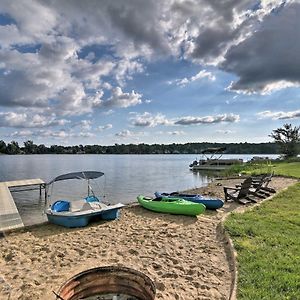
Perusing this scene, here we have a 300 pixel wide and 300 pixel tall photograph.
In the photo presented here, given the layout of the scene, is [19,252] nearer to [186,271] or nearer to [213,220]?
[186,271]

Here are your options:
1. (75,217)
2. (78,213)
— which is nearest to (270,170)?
(78,213)

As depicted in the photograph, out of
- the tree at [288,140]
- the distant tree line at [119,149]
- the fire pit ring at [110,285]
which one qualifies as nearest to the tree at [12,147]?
the distant tree line at [119,149]

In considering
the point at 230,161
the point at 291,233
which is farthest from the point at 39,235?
the point at 230,161

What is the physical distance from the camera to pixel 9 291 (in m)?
5.55

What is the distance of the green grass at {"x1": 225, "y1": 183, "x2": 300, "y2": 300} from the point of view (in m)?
4.89

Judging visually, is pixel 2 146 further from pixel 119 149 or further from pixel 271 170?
pixel 271 170

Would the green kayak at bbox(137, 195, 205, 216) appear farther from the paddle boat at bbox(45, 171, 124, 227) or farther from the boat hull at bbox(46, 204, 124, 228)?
the boat hull at bbox(46, 204, 124, 228)

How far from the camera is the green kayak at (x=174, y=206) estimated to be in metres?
11.6

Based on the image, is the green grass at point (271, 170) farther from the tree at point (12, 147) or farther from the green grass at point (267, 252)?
the tree at point (12, 147)

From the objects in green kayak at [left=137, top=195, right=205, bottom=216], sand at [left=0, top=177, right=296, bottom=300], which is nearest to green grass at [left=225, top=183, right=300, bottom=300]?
sand at [left=0, top=177, right=296, bottom=300]

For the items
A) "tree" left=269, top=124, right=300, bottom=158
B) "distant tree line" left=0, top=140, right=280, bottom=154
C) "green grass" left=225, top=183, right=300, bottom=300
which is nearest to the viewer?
"green grass" left=225, top=183, right=300, bottom=300

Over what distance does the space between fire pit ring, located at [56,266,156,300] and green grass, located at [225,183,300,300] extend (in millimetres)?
1798

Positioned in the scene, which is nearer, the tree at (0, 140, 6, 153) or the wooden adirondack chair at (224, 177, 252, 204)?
the wooden adirondack chair at (224, 177, 252, 204)

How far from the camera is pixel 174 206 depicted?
12297mm
